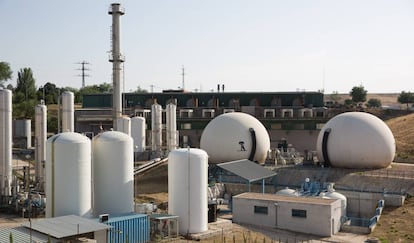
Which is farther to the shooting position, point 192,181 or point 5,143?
point 5,143

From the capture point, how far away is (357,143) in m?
32.6

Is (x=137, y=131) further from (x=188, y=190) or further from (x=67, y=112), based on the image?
(x=188, y=190)

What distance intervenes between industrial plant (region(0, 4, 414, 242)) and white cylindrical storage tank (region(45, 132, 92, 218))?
4 centimetres

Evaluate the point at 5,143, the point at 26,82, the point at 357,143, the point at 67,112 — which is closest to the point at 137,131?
the point at 67,112

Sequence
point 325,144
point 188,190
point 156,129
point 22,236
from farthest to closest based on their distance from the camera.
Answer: point 156,129, point 325,144, point 188,190, point 22,236

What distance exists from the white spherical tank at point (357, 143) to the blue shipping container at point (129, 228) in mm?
17549

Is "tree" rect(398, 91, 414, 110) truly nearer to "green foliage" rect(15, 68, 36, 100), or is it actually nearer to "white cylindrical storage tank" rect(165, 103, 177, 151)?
Result: "white cylindrical storage tank" rect(165, 103, 177, 151)

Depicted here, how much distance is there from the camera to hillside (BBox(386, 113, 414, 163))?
45.2 m

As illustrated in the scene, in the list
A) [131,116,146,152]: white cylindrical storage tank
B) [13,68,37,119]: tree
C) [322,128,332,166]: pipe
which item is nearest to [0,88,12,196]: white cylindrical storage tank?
[131,116,146,152]: white cylindrical storage tank

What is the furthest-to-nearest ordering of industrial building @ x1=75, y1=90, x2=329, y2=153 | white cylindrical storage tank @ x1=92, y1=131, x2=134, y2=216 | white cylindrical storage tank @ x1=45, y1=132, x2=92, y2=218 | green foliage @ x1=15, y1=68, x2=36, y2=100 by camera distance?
green foliage @ x1=15, y1=68, x2=36, y2=100 → industrial building @ x1=75, y1=90, x2=329, y2=153 → white cylindrical storage tank @ x1=92, y1=131, x2=134, y2=216 → white cylindrical storage tank @ x1=45, y1=132, x2=92, y2=218

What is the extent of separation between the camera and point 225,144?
37.2 meters

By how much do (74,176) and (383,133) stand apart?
73.6 feet

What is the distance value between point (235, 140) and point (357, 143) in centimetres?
933

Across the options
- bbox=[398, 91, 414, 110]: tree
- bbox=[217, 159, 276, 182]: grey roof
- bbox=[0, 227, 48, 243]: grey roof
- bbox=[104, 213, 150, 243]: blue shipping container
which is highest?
bbox=[398, 91, 414, 110]: tree
